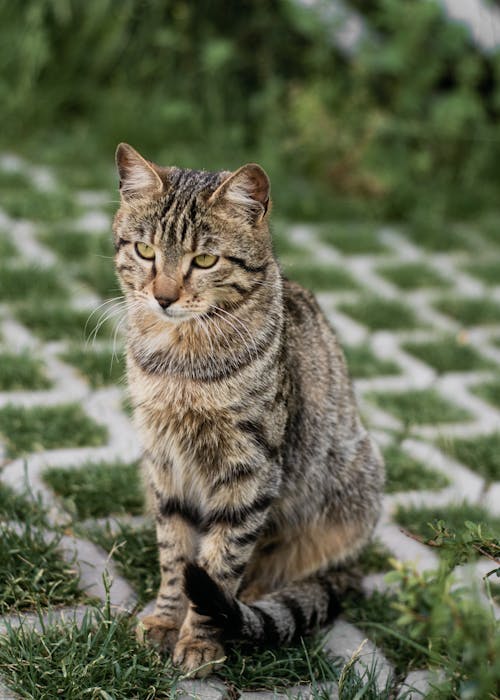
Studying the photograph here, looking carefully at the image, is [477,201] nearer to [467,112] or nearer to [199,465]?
[467,112]

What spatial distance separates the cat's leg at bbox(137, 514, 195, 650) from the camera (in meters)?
2.57

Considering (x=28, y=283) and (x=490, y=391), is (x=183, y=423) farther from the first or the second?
(x=28, y=283)

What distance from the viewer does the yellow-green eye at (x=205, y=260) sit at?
258 cm

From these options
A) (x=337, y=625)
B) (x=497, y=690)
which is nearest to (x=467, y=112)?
(x=337, y=625)

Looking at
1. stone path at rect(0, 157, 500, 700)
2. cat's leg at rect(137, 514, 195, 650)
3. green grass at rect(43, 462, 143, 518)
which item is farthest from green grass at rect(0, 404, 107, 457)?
cat's leg at rect(137, 514, 195, 650)

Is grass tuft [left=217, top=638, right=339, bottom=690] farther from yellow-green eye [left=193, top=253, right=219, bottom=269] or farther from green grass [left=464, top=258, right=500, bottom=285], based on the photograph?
green grass [left=464, top=258, right=500, bottom=285]

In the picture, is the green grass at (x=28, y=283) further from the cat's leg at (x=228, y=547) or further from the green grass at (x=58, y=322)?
the cat's leg at (x=228, y=547)

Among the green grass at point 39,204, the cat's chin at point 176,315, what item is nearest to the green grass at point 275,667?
the cat's chin at point 176,315

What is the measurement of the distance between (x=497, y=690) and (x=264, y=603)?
743 mm

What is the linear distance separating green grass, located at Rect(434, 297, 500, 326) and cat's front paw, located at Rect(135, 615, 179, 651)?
2.99 m

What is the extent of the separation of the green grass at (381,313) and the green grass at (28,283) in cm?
146

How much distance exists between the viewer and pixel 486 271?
5.74m

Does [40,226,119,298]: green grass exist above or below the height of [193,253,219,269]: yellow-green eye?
below

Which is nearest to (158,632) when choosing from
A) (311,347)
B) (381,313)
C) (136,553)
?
(136,553)
